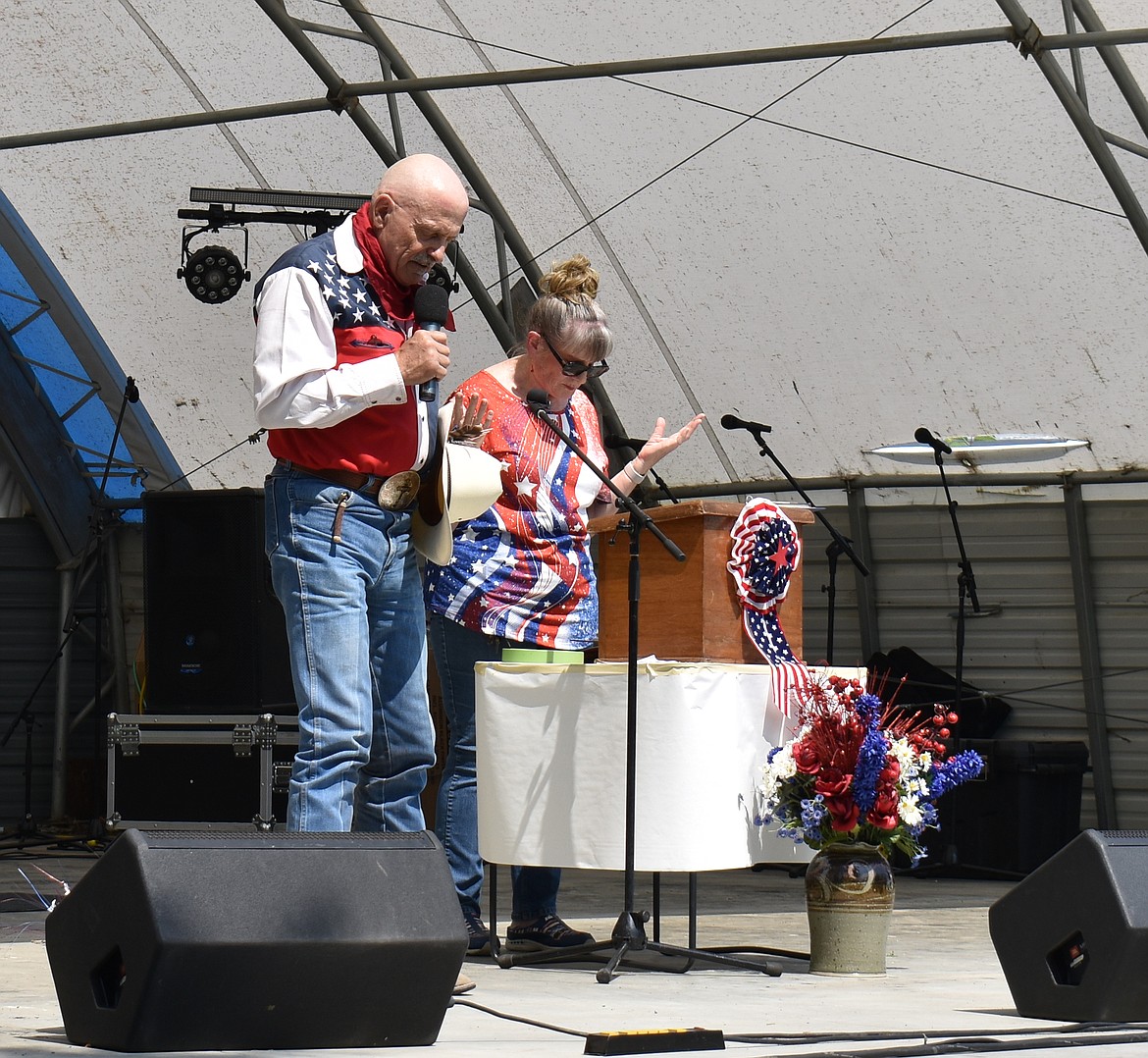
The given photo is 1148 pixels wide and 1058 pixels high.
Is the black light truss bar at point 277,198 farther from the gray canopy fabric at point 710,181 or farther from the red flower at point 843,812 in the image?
the red flower at point 843,812

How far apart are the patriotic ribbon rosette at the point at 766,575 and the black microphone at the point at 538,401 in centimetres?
50

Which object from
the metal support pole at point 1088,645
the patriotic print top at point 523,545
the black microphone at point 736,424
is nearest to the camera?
the patriotic print top at point 523,545

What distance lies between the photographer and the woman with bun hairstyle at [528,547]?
3662 mm

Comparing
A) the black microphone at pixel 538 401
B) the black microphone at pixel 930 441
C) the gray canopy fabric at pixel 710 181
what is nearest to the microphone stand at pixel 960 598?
the black microphone at pixel 930 441

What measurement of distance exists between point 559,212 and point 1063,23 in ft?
7.73

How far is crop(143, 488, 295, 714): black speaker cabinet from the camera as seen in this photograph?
7.11 metres

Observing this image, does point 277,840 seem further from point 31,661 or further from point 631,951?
point 31,661

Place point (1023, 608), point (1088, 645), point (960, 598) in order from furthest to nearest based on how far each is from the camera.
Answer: point (1023, 608), point (1088, 645), point (960, 598)

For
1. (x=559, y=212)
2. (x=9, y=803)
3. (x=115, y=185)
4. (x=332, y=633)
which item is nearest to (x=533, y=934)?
(x=332, y=633)

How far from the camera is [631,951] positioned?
3.63 meters

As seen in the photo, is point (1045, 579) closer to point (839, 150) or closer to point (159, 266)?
point (839, 150)

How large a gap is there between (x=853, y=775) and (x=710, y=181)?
379 cm

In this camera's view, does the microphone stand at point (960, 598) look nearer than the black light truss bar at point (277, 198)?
Yes

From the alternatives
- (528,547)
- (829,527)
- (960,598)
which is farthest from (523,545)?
(960,598)
